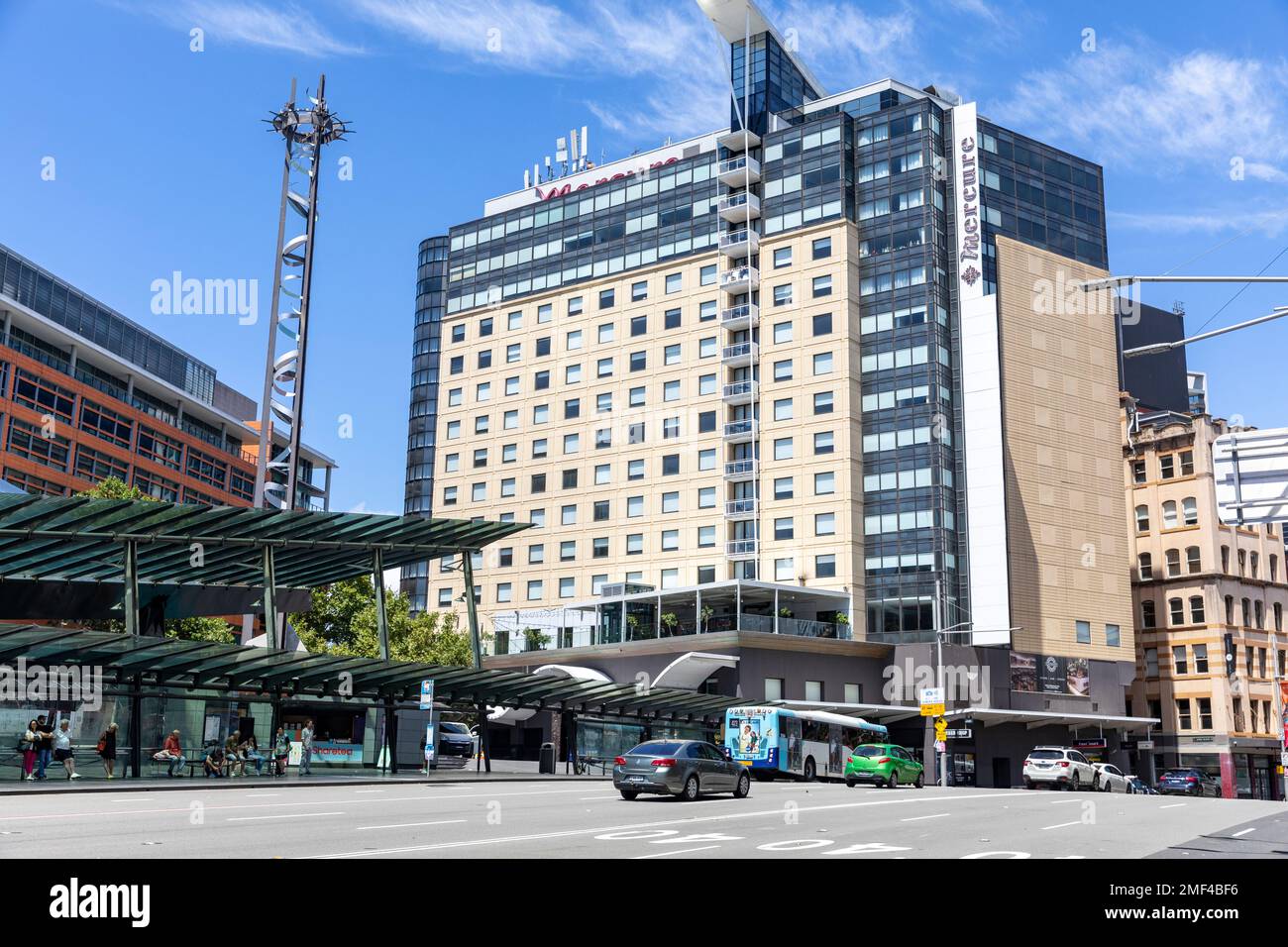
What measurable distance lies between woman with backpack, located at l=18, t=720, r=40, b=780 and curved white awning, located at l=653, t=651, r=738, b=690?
38222 mm

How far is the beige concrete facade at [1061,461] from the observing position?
71.9 meters

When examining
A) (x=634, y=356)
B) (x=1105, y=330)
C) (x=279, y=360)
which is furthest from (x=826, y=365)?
(x=279, y=360)

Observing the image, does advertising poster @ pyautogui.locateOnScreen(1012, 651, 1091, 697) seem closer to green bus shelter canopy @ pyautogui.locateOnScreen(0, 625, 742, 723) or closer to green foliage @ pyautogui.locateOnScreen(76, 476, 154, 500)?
green bus shelter canopy @ pyautogui.locateOnScreen(0, 625, 742, 723)

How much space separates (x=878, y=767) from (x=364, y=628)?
38551 millimetres

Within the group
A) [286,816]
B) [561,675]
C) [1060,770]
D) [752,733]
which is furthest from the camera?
[561,675]

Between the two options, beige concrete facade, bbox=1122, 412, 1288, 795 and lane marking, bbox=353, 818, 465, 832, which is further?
beige concrete facade, bbox=1122, 412, 1288, 795

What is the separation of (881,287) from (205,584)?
4537 centimetres

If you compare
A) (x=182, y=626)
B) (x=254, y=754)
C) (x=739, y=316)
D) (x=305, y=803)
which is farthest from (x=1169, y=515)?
(x=305, y=803)

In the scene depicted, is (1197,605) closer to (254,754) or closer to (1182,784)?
(1182,784)

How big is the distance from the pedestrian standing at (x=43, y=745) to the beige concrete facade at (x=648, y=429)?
1943 inches

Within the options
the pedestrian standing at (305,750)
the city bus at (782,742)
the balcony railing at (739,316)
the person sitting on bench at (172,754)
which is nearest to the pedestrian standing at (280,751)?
the pedestrian standing at (305,750)

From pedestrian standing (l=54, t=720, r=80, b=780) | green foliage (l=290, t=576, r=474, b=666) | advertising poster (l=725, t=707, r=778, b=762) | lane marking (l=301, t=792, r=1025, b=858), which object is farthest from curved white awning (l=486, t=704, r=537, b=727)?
lane marking (l=301, t=792, r=1025, b=858)

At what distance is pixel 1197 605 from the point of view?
8775 centimetres

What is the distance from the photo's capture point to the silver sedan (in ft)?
86.3
